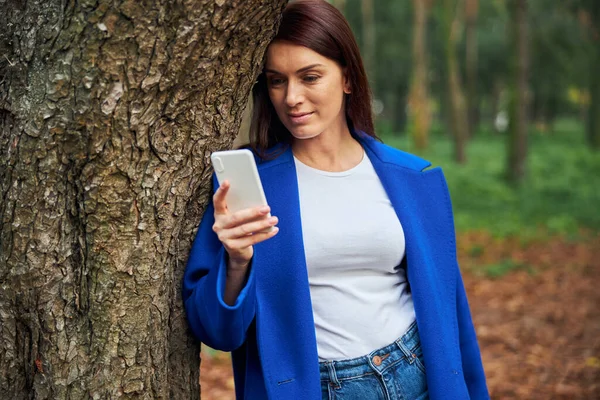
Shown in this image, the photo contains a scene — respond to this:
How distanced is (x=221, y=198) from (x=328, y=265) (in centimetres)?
53

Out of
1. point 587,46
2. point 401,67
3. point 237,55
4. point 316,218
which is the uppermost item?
point 401,67

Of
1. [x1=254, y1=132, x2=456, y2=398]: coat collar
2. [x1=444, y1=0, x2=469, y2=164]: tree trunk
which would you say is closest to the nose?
[x1=254, y1=132, x2=456, y2=398]: coat collar

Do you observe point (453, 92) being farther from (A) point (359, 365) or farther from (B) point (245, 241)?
(B) point (245, 241)

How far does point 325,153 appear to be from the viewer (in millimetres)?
2471

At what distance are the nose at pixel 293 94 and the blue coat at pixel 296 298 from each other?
0.72 ft

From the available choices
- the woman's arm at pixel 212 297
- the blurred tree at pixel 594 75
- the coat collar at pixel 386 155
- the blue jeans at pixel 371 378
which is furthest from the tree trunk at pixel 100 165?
the blurred tree at pixel 594 75

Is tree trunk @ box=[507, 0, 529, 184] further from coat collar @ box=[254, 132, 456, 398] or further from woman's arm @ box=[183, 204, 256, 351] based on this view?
woman's arm @ box=[183, 204, 256, 351]

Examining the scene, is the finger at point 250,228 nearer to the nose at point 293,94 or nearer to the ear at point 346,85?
the nose at point 293,94

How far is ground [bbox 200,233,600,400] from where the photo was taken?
505cm

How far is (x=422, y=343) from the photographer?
2309 millimetres

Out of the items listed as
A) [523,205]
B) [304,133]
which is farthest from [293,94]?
[523,205]

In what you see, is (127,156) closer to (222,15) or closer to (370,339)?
(222,15)

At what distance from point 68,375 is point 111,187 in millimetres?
593

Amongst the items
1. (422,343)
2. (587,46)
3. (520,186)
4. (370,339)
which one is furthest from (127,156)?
(587,46)
